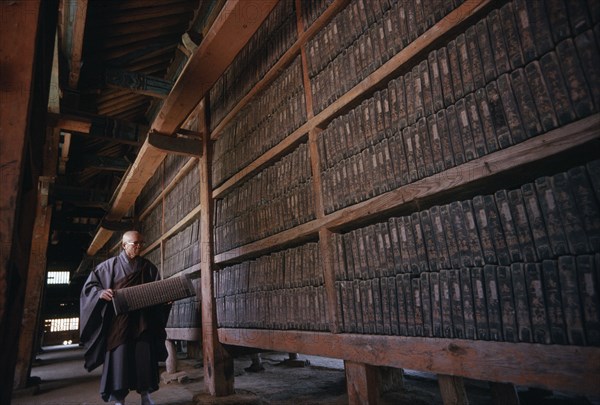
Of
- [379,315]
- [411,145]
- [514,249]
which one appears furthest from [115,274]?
[514,249]

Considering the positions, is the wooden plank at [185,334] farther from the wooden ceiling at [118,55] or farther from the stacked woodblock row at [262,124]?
the wooden ceiling at [118,55]

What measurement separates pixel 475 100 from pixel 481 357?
986 millimetres

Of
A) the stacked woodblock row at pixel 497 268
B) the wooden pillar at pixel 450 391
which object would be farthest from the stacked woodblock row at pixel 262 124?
the wooden pillar at pixel 450 391

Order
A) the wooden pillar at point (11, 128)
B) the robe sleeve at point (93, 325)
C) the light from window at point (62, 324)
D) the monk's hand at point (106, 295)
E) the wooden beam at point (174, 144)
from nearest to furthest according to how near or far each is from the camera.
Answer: the wooden pillar at point (11, 128) < the monk's hand at point (106, 295) < the robe sleeve at point (93, 325) < the wooden beam at point (174, 144) < the light from window at point (62, 324)

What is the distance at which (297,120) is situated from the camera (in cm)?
268

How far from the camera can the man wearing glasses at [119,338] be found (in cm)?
314

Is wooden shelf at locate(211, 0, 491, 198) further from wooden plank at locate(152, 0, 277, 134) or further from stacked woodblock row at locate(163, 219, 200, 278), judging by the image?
stacked woodblock row at locate(163, 219, 200, 278)

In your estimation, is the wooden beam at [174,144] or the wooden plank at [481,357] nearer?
the wooden plank at [481,357]

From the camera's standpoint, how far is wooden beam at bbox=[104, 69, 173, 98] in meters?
5.22

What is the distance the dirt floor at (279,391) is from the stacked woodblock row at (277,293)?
0.77 metres

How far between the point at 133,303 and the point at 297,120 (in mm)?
1864

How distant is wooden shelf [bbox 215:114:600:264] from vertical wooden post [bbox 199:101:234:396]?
1697 millimetres

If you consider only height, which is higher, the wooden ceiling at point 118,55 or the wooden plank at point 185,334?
the wooden ceiling at point 118,55

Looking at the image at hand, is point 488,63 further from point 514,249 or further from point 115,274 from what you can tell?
point 115,274
